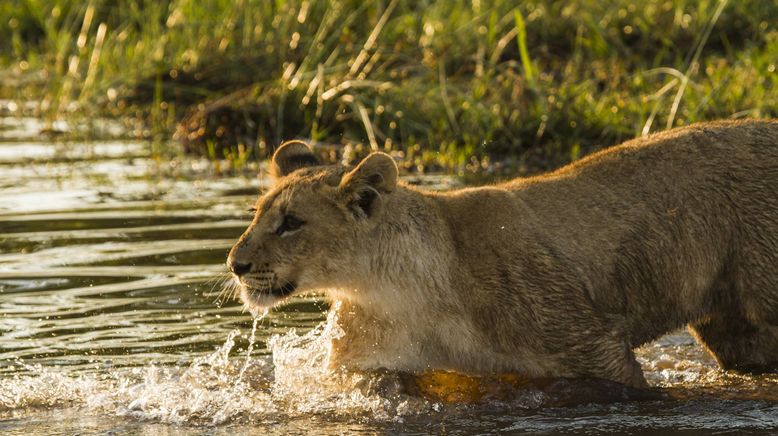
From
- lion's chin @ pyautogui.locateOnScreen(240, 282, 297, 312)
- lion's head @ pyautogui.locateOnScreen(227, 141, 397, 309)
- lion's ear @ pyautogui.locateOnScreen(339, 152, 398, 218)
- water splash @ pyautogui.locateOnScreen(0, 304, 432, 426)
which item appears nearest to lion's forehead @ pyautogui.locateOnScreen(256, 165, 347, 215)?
lion's head @ pyautogui.locateOnScreen(227, 141, 397, 309)

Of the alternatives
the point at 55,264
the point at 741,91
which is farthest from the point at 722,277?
the point at 741,91

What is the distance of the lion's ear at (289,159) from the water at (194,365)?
2.53 feet

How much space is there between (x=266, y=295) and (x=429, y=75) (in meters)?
7.47

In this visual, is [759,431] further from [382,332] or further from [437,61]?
[437,61]

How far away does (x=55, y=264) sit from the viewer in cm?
963

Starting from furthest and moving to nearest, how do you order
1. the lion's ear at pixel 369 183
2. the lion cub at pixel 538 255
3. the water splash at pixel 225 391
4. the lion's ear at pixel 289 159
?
the lion's ear at pixel 289 159
the water splash at pixel 225 391
the lion cub at pixel 538 255
the lion's ear at pixel 369 183

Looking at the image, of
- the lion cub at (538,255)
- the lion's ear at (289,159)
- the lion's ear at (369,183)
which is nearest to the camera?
the lion's ear at (369,183)

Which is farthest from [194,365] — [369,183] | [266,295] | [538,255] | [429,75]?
[429,75]

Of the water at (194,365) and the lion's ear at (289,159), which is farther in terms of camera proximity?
the lion's ear at (289,159)

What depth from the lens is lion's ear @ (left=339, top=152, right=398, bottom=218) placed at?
6.60 meters

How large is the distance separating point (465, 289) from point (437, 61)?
7850mm

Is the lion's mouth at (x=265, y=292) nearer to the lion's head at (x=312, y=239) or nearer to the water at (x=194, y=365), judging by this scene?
the lion's head at (x=312, y=239)

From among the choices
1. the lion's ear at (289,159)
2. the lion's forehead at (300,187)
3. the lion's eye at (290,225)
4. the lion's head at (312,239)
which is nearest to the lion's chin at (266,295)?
the lion's head at (312,239)

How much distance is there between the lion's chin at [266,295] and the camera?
263 inches
